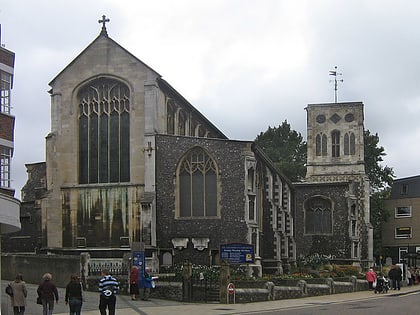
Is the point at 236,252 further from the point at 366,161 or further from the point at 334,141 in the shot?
the point at 366,161

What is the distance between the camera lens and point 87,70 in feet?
150

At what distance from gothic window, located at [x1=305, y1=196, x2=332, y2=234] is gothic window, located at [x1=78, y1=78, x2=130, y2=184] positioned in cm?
2291

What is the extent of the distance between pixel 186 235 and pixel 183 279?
1032 cm

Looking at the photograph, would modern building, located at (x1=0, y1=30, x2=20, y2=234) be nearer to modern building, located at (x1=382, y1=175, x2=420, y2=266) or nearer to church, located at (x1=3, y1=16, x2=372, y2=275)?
church, located at (x1=3, y1=16, x2=372, y2=275)

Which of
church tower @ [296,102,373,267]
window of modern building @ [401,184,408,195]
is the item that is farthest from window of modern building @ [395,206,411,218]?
church tower @ [296,102,373,267]

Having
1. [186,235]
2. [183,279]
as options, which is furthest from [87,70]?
[183,279]

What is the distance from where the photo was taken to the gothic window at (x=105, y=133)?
45062 mm

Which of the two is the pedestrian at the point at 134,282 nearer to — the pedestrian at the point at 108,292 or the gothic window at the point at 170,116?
the pedestrian at the point at 108,292

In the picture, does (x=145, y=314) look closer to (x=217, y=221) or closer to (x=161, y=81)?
(x=217, y=221)

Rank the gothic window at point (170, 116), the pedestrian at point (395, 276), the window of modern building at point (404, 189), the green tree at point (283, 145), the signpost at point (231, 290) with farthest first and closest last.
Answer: the green tree at point (283, 145), the window of modern building at point (404, 189), the gothic window at point (170, 116), the pedestrian at point (395, 276), the signpost at point (231, 290)

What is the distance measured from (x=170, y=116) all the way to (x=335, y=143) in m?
27.6

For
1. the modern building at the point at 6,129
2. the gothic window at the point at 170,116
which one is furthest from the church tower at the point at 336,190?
the modern building at the point at 6,129

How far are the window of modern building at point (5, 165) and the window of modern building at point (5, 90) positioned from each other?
1268mm

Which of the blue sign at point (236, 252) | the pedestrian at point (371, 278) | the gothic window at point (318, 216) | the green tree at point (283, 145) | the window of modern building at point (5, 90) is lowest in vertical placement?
the pedestrian at point (371, 278)
